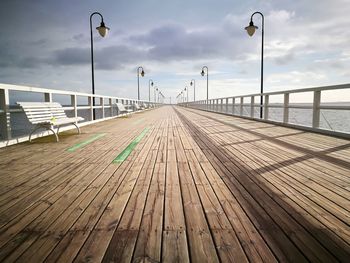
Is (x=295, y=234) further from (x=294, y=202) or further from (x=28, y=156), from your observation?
(x=28, y=156)

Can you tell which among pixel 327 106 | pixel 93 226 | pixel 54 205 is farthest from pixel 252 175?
pixel 327 106

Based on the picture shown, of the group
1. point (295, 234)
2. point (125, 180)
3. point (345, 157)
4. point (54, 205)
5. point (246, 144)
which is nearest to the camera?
point (295, 234)

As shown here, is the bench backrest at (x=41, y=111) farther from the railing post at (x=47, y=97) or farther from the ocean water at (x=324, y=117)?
the ocean water at (x=324, y=117)

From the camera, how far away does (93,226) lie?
199cm

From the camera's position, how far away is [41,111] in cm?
656

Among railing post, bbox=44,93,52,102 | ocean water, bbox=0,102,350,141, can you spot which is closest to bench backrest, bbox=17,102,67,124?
ocean water, bbox=0,102,350,141

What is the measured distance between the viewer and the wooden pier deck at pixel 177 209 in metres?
1.66

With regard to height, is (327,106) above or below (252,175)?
above

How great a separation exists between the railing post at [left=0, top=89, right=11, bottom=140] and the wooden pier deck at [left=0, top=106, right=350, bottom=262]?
186 centimetres

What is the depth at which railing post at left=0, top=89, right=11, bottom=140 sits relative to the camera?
221 inches

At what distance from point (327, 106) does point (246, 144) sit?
10.0ft

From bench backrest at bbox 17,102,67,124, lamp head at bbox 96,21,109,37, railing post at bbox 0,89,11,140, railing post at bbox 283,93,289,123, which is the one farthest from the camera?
lamp head at bbox 96,21,109,37

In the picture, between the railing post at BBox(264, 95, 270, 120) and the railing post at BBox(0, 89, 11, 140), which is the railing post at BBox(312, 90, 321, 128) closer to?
the railing post at BBox(264, 95, 270, 120)

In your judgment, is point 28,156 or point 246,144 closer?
point 28,156
